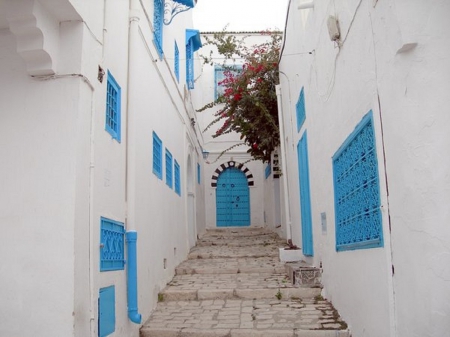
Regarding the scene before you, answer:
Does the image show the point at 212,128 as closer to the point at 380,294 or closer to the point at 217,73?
the point at 217,73

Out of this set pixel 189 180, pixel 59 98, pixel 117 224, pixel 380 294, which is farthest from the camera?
pixel 189 180

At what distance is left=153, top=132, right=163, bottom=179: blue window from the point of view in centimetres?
614

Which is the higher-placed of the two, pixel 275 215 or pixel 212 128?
pixel 212 128

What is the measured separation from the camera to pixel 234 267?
23.8 feet

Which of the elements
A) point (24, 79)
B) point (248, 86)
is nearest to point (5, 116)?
point (24, 79)

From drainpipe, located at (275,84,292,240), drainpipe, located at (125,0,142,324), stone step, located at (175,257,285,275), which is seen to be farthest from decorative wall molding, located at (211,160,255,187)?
drainpipe, located at (125,0,142,324)

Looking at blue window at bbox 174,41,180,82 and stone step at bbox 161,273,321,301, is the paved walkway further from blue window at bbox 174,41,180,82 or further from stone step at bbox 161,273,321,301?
blue window at bbox 174,41,180,82

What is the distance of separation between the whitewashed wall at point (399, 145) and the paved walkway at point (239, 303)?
1.69ft

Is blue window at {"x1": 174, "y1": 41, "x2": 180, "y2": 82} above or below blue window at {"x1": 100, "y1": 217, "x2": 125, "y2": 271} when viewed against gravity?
above

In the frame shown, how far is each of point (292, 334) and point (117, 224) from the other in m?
1.99

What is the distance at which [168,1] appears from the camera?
23.0 feet

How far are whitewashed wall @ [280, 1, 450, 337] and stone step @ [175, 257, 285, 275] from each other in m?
2.42

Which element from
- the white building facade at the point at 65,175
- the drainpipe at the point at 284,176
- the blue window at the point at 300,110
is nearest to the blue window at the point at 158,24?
the white building facade at the point at 65,175

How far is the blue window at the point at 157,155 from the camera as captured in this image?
6.14 m
